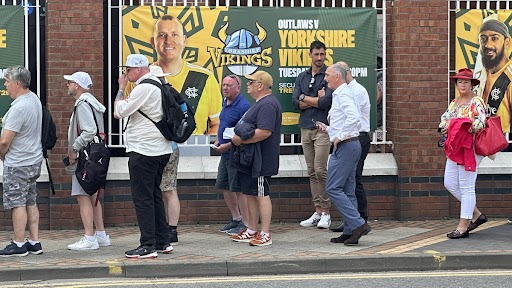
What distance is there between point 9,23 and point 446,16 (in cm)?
532

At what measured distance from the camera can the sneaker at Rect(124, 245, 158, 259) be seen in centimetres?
930

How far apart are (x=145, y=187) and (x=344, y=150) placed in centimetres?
215

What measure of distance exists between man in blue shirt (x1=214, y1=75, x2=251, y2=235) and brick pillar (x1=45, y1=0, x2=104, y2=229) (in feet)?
5.46

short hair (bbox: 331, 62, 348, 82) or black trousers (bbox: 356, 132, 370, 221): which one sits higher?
short hair (bbox: 331, 62, 348, 82)

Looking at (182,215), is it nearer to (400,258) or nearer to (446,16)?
(400,258)

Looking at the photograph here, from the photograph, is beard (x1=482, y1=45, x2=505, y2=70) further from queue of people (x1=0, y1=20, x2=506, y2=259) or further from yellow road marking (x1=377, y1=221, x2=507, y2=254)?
yellow road marking (x1=377, y1=221, x2=507, y2=254)

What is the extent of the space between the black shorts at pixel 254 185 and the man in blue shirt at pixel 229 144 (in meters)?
0.28

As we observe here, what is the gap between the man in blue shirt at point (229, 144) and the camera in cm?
1047

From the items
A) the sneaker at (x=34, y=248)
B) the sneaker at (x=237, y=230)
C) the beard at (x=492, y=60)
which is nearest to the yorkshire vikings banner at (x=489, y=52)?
the beard at (x=492, y=60)

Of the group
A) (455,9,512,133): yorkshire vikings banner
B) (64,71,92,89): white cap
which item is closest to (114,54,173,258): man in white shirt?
(64,71,92,89): white cap

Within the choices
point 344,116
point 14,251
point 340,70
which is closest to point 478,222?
point 344,116

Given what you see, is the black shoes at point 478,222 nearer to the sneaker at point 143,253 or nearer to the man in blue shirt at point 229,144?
the man in blue shirt at point 229,144

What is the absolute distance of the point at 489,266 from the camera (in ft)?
30.7

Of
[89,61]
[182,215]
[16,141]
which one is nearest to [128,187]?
[182,215]
